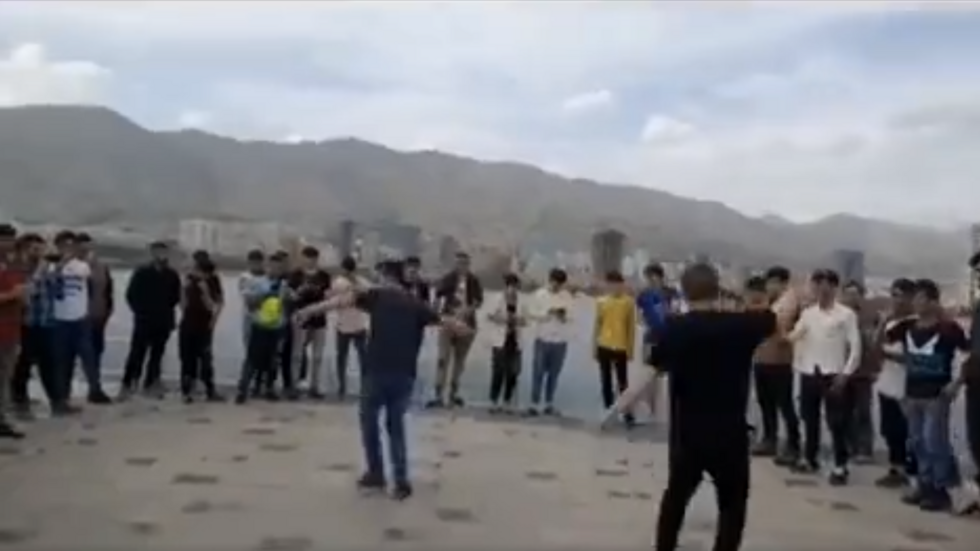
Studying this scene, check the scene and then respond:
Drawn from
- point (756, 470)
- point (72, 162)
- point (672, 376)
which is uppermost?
point (72, 162)

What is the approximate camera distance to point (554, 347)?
1517 centimetres

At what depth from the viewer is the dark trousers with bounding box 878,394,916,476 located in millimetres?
11172

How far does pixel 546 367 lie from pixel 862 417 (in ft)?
12.7

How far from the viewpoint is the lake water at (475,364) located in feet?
54.3

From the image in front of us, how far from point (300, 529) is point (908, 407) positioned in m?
4.45

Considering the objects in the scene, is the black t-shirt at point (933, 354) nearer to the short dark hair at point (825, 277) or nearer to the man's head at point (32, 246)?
the short dark hair at point (825, 277)

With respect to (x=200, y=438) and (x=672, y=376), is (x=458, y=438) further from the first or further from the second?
(x=672, y=376)

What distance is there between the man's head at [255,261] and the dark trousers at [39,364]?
2.72 m

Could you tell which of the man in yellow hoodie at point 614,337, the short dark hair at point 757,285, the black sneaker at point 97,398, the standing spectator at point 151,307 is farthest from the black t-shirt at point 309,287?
the short dark hair at point 757,285

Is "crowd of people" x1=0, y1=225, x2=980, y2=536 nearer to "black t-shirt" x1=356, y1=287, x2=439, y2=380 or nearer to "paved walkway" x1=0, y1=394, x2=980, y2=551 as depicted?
"black t-shirt" x1=356, y1=287, x2=439, y2=380

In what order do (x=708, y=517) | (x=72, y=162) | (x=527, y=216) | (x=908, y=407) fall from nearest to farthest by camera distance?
(x=708, y=517)
(x=908, y=407)
(x=72, y=162)
(x=527, y=216)

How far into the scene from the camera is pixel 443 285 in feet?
51.1

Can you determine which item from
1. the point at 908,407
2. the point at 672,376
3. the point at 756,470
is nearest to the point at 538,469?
the point at 756,470

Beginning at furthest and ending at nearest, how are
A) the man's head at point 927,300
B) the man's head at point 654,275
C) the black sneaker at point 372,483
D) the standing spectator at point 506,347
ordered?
the standing spectator at point 506,347
the man's head at point 654,275
the man's head at point 927,300
the black sneaker at point 372,483
